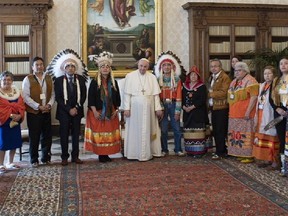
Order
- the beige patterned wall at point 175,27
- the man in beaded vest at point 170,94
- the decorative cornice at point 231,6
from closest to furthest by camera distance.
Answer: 1. the man in beaded vest at point 170,94
2. the decorative cornice at point 231,6
3. the beige patterned wall at point 175,27

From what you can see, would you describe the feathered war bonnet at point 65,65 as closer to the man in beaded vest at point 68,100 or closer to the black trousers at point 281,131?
the man in beaded vest at point 68,100

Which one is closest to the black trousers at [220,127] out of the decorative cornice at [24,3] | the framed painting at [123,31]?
the framed painting at [123,31]

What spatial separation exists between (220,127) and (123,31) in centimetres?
370

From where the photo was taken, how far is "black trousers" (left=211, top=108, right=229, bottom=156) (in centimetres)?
573

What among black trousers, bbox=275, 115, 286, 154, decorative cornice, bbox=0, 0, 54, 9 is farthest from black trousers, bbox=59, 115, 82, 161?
decorative cornice, bbox=0, 0, 54, 9

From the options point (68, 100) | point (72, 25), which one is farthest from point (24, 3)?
point (68, 100)

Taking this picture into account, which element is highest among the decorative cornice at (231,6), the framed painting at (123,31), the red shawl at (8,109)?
the decorative cornice at (231,6)

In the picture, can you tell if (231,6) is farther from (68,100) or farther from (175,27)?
(68,100)

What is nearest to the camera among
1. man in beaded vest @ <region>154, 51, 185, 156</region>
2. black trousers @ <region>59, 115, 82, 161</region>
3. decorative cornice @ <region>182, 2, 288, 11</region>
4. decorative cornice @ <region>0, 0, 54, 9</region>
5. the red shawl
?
the red shawl

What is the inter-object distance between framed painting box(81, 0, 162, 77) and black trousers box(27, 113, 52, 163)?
3031 mm

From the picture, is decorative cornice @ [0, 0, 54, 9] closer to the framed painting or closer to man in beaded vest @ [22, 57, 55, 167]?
the framed painting

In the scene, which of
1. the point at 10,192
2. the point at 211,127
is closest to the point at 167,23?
the point at 211,127

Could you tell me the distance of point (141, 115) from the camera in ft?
18.6

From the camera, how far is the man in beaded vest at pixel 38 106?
525cm
